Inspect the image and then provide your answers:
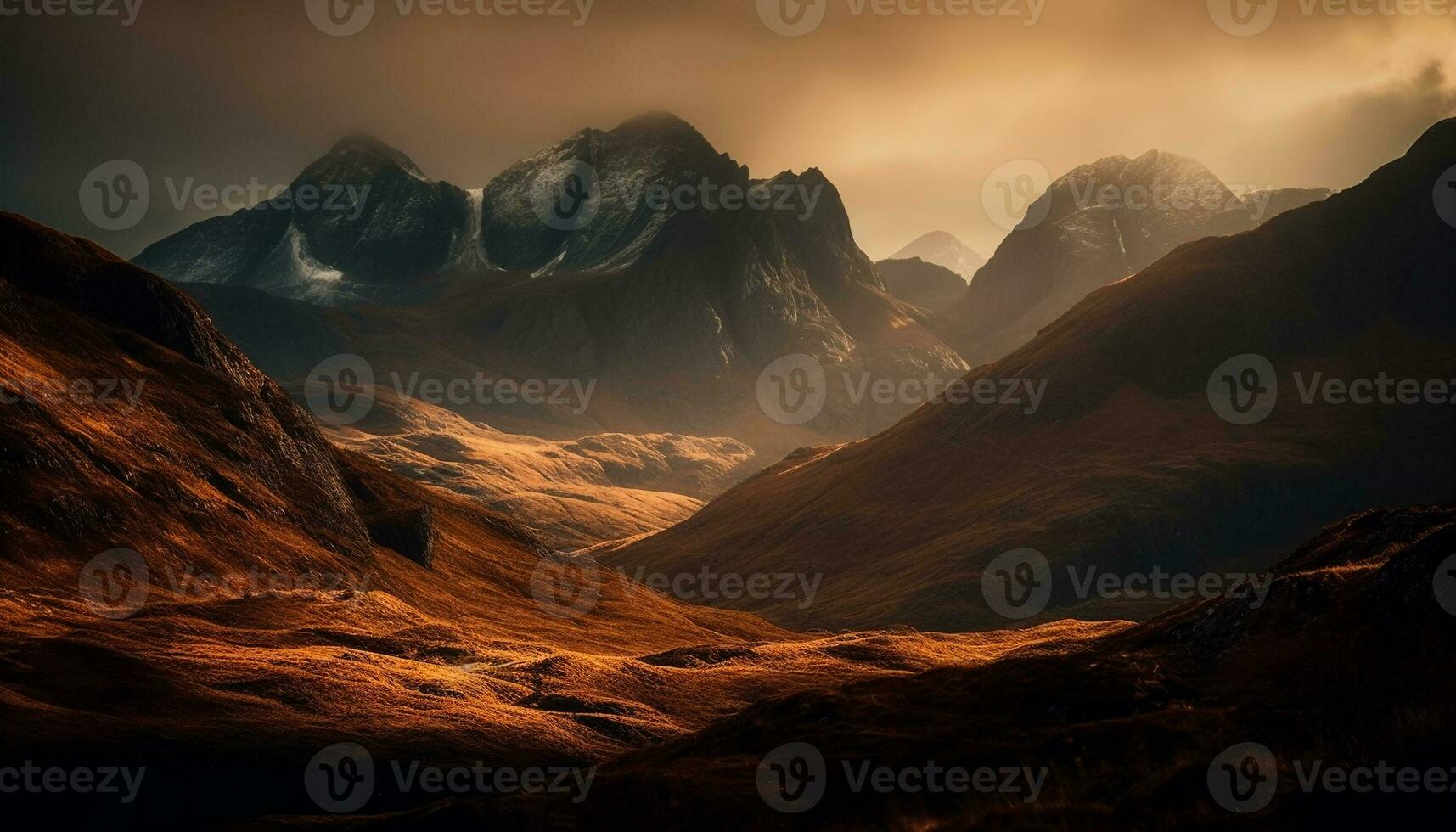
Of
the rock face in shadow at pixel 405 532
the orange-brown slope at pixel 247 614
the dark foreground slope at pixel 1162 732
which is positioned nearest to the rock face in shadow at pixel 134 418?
the orange-brown slope at pixel 247 614

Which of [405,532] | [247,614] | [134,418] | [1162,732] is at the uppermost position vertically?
[134,418]

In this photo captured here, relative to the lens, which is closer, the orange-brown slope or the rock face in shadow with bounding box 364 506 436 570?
the orange-brown slope

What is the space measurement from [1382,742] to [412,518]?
134925 mm

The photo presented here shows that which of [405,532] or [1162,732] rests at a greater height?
[405,532]

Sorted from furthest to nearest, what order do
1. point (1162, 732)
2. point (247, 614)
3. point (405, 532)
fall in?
point (405, 532), point (247, 614), point (1162, 732)

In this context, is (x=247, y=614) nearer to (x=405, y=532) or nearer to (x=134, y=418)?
(x=134, y=418)

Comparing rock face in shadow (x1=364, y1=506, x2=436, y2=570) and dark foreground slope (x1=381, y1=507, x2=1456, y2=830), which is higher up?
rock face in shadow (x1=364, y1=506, x2=436, y2=570)

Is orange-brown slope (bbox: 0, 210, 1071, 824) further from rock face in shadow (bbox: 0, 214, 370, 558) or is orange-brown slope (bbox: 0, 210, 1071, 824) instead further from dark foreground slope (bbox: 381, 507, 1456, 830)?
dark foreground slope (bbox: 381, 507, 1456, 830)

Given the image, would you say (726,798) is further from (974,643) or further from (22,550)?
(974,643)

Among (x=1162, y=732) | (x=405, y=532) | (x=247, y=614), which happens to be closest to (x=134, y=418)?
(x=247, y=614)

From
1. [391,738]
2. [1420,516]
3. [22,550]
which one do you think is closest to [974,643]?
[1420,516]

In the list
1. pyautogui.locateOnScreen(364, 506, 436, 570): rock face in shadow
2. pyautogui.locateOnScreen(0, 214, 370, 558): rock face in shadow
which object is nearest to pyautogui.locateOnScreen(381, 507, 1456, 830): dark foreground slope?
pyautogui.locateOnScreen(0, 214, 370, 558): rock face in shadow

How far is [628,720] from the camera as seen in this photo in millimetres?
76750

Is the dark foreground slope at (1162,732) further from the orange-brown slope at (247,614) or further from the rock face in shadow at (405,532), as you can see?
the rock face in shadow at (405,532)
